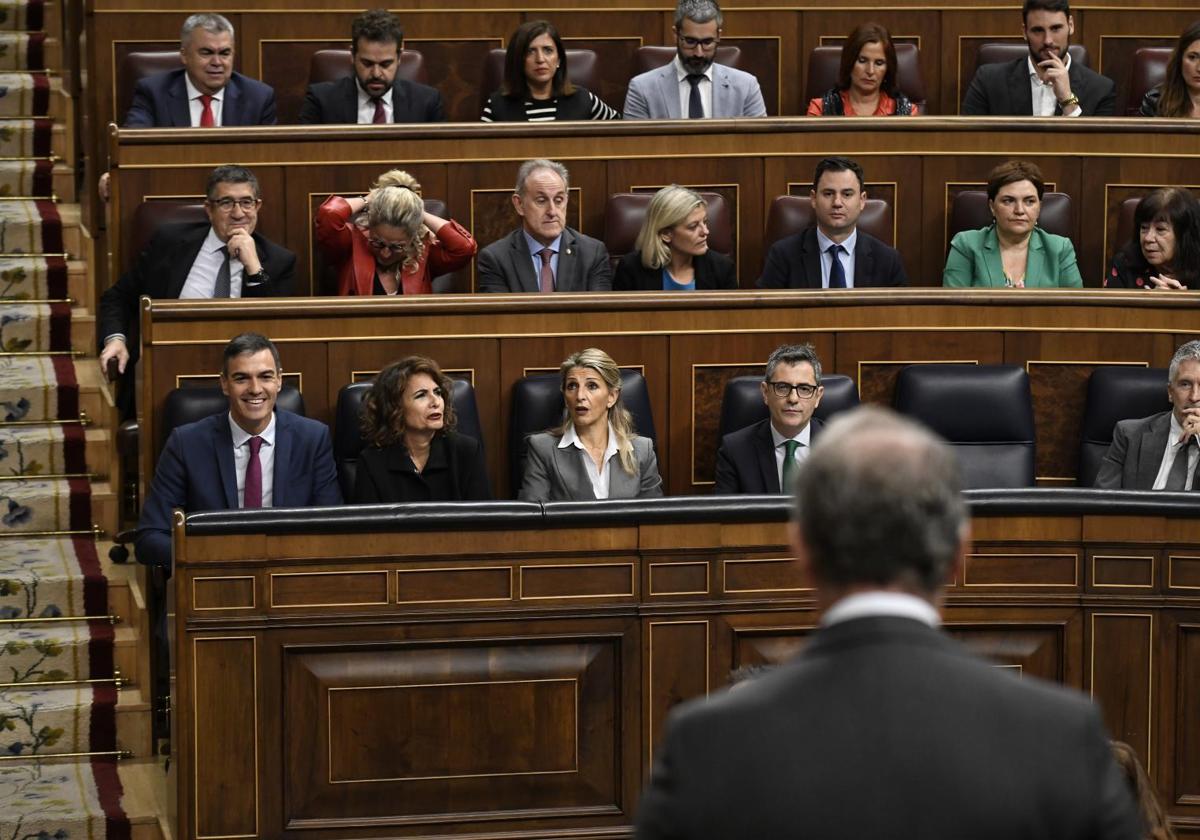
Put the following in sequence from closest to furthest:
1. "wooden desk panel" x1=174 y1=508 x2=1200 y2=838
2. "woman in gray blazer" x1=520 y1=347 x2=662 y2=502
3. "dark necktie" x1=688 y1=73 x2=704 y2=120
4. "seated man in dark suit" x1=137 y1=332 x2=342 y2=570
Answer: "wooden desk panel" x1=174 y1=508 x2=1200 y2=838 → "seated man in dark suit" x1=137 y1=332 x2=342 y2=570 → "woman in gray blazer" x1=520 y1=347 x2=662 y2=502 → "dark necktie" x1=688 y1=73 x2=704 y2=120

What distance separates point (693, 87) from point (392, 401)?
4.21ft

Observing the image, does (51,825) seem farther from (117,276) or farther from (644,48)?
(644,48)

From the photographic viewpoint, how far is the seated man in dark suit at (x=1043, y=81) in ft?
12.5

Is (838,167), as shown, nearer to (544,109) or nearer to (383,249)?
(544,109)

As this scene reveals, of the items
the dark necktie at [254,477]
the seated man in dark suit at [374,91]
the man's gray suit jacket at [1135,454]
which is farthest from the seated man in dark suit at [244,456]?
the man's gray suit jacket at [1135,454]

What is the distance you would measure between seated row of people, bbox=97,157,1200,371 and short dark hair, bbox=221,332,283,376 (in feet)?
1.45

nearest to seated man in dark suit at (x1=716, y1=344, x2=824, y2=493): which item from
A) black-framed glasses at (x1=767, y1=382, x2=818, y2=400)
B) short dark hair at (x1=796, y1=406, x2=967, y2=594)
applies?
black-framed glasses at (x1=767, y1=382, x2=818, y2=400)

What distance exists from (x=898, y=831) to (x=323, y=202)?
8.97ft

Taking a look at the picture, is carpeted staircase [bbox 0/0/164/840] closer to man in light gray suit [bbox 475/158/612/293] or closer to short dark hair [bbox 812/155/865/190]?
man in light gray suit [bbox 475/158/612/293]

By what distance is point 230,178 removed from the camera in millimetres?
3145

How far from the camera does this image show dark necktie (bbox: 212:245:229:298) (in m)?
3.18

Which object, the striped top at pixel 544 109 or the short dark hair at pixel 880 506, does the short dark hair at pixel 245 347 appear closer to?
the striped top at pixel 544 109

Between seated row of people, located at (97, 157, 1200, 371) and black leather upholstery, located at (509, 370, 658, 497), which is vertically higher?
seated row of people, located at (97, 157, 1200, 371)

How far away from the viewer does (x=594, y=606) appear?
7.75 feet
